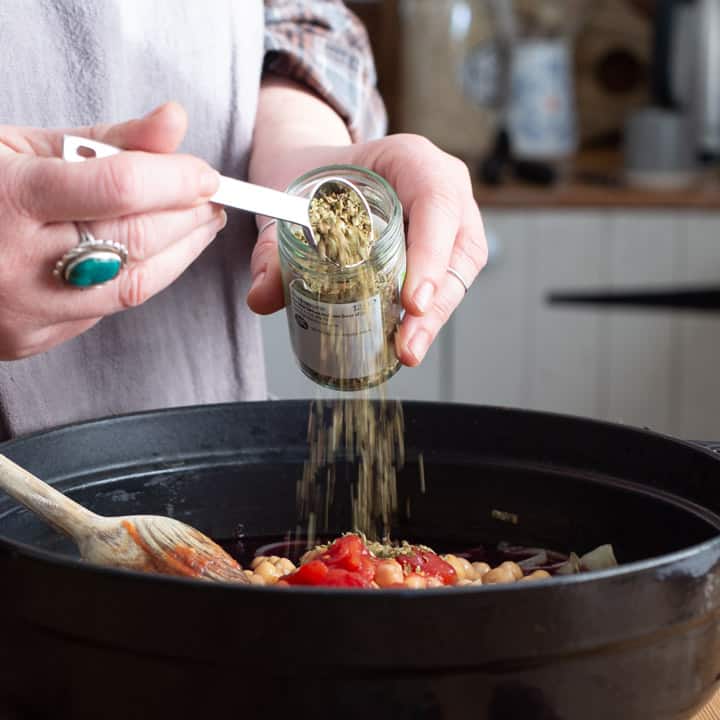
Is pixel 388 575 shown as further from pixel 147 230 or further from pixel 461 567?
pixel 147 230

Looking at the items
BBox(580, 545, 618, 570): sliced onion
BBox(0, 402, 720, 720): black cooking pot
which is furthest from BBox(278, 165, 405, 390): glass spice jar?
BBox(0, 402, 720, 720): black cooking pot

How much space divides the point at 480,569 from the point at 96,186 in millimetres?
441

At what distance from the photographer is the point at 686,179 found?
2.71m

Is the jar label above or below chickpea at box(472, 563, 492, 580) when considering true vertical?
above

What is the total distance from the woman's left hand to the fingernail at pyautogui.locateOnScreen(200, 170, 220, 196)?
200 mm

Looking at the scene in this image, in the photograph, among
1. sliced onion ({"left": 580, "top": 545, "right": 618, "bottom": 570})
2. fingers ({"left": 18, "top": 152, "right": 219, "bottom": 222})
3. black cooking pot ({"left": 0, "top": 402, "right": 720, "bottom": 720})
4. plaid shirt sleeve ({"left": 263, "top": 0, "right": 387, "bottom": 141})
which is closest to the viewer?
black cooking pot ({"left": 0, "top": 402, "right": 720, "bottom": 720})

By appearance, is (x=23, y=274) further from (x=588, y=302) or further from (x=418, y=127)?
(x=418, y=127)

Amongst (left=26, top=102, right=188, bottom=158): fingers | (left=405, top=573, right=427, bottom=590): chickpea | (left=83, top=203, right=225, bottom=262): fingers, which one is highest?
(left=26, top=102, right=188, bottom=158): fingers

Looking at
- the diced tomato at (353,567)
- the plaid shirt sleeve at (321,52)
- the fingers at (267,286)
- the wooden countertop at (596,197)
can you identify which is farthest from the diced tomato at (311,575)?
the wooden countertop at (596,197)

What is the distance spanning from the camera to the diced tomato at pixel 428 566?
86 centimetres

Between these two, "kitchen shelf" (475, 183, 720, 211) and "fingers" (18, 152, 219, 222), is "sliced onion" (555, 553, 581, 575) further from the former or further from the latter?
"kitchen shelf" (475, 183, 720, 211)

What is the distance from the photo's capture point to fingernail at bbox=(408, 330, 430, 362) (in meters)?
0.88

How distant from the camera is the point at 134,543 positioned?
0.81 meters

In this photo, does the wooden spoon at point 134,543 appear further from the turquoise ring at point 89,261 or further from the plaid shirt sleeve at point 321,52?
the plaid shirt sleeve at point 321,52
